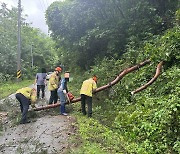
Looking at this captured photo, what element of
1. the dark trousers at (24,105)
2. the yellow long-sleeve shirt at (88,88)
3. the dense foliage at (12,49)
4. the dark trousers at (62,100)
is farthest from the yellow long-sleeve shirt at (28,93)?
the dense foliage at (12,49)

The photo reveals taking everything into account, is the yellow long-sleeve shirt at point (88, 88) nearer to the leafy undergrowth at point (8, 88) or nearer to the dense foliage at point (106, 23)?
the dense foliage at point (106, 23)

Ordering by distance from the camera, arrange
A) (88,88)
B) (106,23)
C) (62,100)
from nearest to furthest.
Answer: (88,88)
(62,100)
(106,23)

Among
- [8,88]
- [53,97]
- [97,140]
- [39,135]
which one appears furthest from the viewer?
[8,88]

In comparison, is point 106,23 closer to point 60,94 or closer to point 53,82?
point 53,82

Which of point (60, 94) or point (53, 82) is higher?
point (53, 82)

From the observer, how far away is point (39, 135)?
8789mm

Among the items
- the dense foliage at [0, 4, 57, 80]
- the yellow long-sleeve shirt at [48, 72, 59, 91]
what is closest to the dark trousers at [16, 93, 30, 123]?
the yellow long-sleeve shirt at [48, 72, 59, 91]

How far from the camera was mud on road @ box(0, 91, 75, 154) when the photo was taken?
752 cm

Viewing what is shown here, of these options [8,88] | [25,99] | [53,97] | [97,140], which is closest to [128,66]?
[53,97]

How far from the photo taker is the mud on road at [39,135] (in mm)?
7516

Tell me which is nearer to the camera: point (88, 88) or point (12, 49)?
point (88, 88)

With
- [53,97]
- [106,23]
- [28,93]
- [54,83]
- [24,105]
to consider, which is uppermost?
[106,23]

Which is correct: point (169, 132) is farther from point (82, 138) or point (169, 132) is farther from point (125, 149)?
point (82, 138)

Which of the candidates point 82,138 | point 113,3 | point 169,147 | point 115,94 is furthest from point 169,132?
point 113,3
